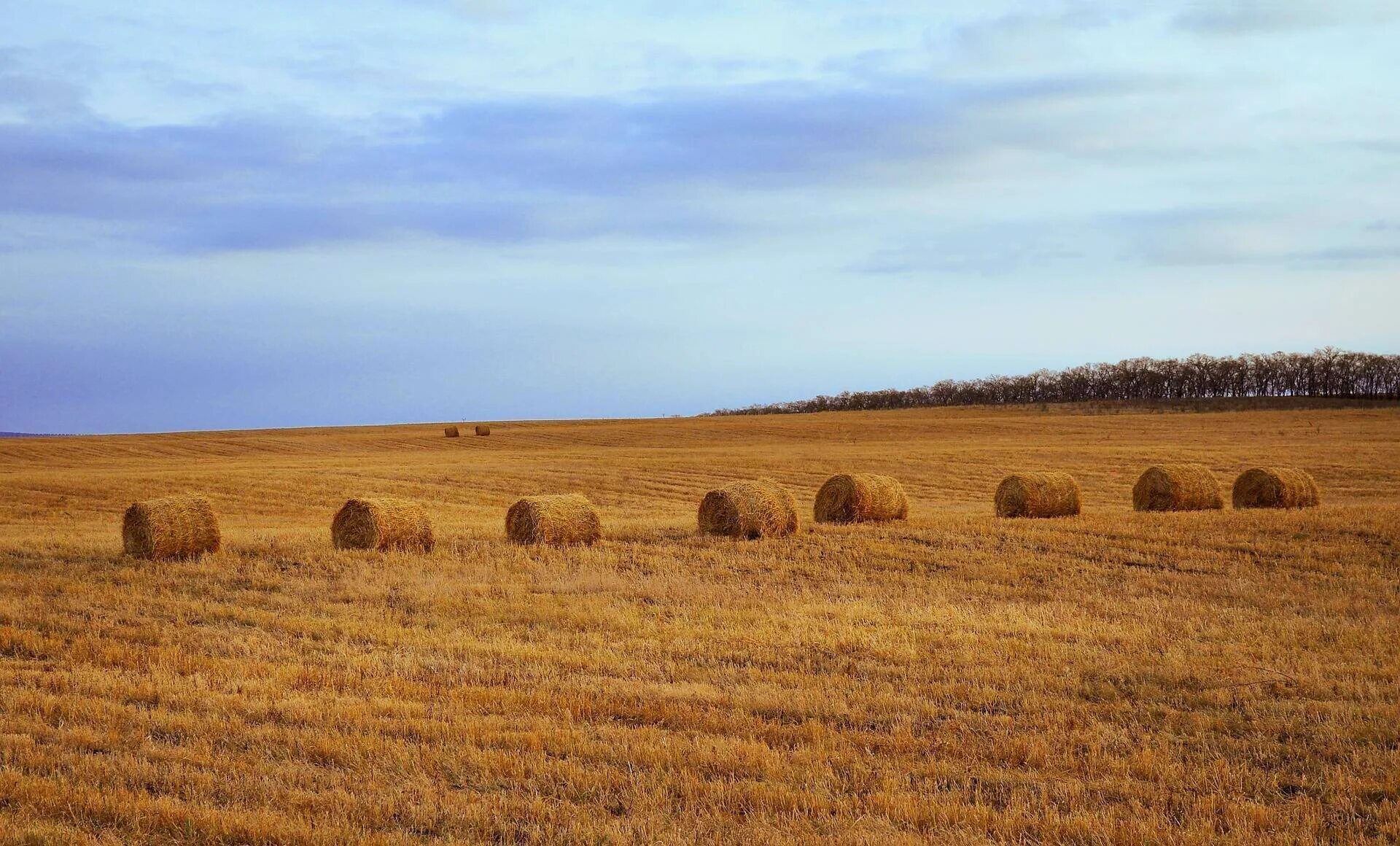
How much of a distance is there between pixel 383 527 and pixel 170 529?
2912mm

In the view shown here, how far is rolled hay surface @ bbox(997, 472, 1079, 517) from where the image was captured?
70.5 feet

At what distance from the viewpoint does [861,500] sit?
2031 cm

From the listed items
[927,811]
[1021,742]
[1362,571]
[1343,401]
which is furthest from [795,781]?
[1343,401]

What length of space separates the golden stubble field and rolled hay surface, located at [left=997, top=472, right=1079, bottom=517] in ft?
4.62

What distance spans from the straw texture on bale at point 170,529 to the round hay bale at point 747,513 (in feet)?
24.8

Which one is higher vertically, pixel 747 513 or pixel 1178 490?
pixel 747 513

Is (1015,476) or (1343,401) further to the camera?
(1343,401)

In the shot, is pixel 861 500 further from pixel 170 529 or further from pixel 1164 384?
pixel 1164 384

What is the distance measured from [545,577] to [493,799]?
8.14 meters

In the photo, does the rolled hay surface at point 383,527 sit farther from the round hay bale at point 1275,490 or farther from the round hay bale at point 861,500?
the round hay bale at point 1275,490

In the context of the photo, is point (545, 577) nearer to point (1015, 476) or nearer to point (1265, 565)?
point (1265, 565)

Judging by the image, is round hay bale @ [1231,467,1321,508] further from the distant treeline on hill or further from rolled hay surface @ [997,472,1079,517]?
the distant treeline on hill

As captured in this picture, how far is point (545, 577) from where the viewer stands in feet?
47.2

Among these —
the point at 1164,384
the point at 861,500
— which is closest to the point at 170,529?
the point at 861,500
